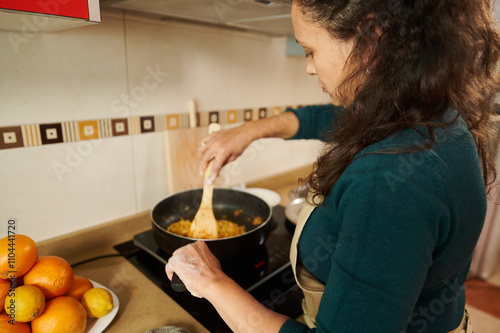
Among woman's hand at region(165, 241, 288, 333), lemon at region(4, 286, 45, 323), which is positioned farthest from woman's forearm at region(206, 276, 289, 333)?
lemon at region(4, 286, 45, 323)

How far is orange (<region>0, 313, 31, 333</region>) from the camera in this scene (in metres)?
0.55

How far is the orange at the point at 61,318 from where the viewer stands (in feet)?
1.94

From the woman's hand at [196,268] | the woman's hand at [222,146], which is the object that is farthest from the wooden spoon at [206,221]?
the woman's hand at [196,268]

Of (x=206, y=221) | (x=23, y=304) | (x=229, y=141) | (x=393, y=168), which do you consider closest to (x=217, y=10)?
(x=229, y=141)

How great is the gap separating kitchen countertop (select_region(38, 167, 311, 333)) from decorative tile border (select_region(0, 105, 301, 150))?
29 cm

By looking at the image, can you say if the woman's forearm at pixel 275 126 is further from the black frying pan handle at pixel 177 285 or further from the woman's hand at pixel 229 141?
the black frying pan handle at pixel 177 285

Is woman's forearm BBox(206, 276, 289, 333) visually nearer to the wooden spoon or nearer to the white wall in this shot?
the wooden spoon

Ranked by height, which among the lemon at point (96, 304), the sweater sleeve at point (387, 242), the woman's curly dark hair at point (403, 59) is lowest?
the lemon at point (96, 304)

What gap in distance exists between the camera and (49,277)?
2.08ft

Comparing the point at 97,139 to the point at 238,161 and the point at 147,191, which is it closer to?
the point at 147,191

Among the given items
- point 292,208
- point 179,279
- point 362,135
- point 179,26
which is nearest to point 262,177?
point 292,208

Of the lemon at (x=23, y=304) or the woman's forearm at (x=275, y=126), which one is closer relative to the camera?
the lemon at (x=23, y=304)

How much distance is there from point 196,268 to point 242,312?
0.13m

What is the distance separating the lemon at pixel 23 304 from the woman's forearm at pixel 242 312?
12.6 inches
